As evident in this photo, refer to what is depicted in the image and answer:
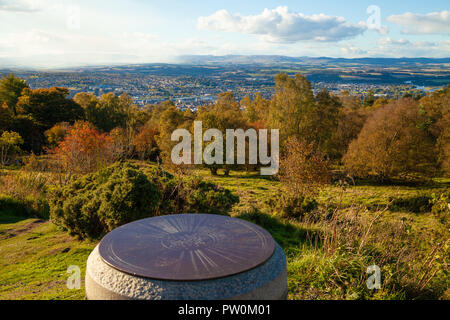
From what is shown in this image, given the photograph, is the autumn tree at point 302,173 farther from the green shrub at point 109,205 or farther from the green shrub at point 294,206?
the green shrub at point 109,205

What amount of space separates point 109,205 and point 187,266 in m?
5.09

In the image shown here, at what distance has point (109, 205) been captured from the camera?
9.66 m

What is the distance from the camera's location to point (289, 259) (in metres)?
9.02

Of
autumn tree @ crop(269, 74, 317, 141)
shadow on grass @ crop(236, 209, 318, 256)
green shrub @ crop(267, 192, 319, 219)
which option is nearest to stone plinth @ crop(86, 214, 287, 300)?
shadow on grass @ crop(236, 209, 318, 256)

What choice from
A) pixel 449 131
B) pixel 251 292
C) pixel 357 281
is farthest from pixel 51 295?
pixel 449 131

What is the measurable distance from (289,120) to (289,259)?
96.9 feet

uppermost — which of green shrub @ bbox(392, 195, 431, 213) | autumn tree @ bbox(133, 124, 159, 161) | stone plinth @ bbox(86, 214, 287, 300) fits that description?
stone plinth @ bbox(86, 214, 287, 300)

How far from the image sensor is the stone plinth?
5.10 m

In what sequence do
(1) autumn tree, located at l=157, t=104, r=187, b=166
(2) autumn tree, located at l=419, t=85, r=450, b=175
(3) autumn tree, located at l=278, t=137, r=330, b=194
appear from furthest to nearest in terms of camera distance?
(1) autumn tree, located at l=157, t=104, r=187, b=166 → (2) autumn tree, located at l=419, t=85, r=450, b=175 → (3) autumn tree, located at l=278, t=137, r=330, b=194

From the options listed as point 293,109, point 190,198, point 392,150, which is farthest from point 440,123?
point 190,198

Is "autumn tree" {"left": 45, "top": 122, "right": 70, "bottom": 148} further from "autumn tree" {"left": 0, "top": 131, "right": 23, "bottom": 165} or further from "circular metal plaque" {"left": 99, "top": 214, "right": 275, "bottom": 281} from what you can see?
"circular metal plaque" {"left": 99, "top": 214, "right": 275, "bottom": 281}

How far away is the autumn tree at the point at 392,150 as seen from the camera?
3278cm

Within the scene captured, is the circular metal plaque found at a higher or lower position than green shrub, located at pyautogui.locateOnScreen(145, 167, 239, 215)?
higher

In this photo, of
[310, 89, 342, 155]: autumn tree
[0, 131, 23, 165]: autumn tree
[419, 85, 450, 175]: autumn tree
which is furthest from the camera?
[310, 89, 342, 155]: autumn tree
